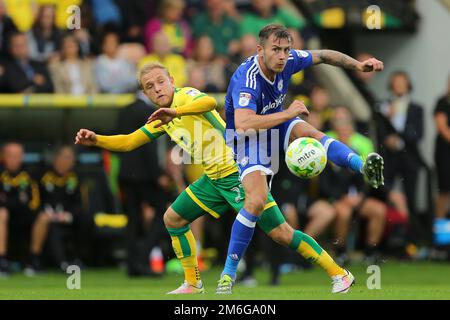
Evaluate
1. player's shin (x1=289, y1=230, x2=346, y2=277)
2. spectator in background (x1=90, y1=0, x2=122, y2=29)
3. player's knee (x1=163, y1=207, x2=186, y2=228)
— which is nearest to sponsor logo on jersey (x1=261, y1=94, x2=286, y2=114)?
player's shin (x1=289, y1=230, x2=346, y2=277)

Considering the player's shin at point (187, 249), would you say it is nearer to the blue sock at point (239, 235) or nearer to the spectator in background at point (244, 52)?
the blue sock at point (239, 235)

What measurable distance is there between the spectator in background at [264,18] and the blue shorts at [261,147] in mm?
7341

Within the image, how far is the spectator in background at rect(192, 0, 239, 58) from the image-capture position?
17.9 metres

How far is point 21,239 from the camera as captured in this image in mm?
16234

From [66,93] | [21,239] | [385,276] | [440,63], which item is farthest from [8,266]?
[440,63]

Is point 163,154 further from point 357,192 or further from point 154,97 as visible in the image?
point 154,97

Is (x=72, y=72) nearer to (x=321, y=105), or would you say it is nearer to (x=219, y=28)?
(x=219, y=28)

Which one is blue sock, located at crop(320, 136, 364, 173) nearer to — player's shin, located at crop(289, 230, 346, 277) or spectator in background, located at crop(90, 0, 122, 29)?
player's shin, located at crop(289, 230, 346, 277)

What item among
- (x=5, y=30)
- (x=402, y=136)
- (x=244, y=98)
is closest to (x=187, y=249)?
(x=244, y=98)

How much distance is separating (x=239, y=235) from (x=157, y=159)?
5009 mm

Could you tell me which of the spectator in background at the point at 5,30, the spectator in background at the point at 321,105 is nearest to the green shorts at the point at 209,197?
the spectator in background at the point at 321,105

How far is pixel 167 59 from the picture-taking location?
54.6 ft

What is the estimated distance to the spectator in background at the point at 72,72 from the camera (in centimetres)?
1642

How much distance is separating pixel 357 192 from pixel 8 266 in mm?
4932
